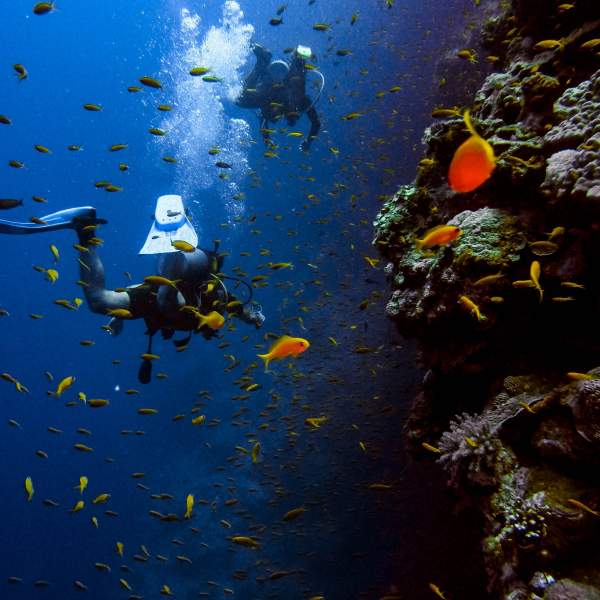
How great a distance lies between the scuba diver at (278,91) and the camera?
11812 millimetres

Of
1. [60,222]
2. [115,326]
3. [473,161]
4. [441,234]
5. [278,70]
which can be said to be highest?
[278,70]

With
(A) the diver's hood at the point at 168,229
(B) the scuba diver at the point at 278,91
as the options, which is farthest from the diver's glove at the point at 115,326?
(B) the scuba diver at the point at 278,91

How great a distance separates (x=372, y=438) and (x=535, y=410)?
28.4ft

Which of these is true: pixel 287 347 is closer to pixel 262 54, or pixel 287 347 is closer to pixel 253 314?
pixel 253 314

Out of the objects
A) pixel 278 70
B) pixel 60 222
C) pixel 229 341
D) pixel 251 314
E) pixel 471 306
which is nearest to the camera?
pixel 471 306

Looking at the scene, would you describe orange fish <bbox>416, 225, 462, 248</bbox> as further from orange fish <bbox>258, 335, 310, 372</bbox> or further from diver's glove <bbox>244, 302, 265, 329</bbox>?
diver's glove <bbox>244, 302, 265, 329</bbox>

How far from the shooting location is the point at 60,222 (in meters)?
6.86

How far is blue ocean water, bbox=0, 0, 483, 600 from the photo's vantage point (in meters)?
11.2

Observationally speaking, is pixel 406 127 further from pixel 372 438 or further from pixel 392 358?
pixel 372 438

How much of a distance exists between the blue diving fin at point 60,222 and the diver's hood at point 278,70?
822cm

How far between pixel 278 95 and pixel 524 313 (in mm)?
11105

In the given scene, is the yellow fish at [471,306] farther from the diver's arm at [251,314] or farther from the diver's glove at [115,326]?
the diver's glove at [115,326]

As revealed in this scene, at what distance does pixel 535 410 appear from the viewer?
3.21 meters

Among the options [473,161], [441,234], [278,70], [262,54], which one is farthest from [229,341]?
[473,161]
